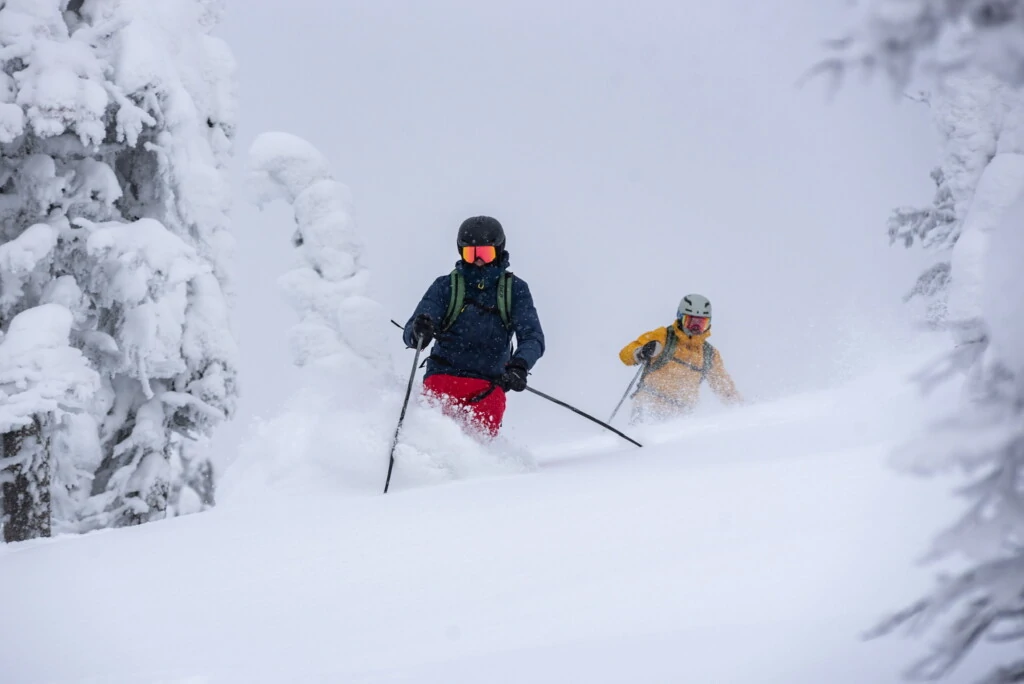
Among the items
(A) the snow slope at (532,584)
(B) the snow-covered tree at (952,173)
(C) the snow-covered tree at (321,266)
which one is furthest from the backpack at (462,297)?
(B) the snow-covered tree at (952,173)

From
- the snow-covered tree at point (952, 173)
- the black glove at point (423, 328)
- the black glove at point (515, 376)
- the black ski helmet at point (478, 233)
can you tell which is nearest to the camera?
the black glove at point (515, 376)

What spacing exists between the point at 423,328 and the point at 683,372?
463 centimetres

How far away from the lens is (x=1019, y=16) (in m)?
1.60

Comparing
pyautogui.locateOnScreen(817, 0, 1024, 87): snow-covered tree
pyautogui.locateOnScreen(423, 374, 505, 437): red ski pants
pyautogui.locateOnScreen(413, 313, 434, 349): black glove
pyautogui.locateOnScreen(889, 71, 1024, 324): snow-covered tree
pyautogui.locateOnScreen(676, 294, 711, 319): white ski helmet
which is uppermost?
pyautogui.locateOnScreen(889, 71, 1024, 324): snow-covered tree

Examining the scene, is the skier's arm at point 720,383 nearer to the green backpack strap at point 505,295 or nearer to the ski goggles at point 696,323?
the ski goggles at point 696,323

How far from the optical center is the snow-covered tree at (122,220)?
769cm

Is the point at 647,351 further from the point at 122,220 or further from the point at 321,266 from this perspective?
the point at 122,220

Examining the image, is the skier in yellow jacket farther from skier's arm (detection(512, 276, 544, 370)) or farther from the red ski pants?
the red ski pants

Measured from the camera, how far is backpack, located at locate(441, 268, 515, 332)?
7238 mm

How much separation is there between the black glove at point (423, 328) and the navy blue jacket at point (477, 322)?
1.21 feet

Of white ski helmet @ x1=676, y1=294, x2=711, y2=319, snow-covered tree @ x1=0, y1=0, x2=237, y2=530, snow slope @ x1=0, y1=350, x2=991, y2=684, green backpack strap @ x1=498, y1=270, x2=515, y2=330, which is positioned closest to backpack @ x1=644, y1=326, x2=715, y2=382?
white ski helmet @ x1=676, y1=294, x2=711, y2=319

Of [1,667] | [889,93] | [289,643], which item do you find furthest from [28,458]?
[889,93]

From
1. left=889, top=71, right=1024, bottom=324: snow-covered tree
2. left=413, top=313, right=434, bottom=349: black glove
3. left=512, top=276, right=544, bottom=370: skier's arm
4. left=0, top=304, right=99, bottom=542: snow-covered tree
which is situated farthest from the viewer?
left=889, top=71, right=1024, bottom=324: snow-covered tree

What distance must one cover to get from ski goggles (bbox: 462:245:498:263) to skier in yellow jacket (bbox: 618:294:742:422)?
3.34 m
